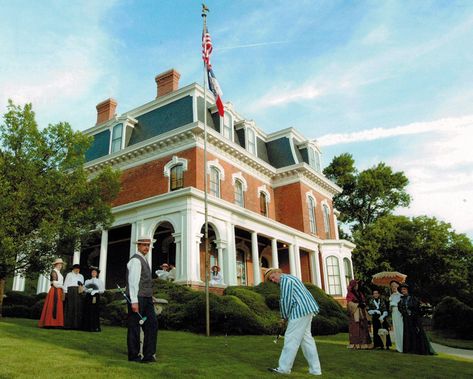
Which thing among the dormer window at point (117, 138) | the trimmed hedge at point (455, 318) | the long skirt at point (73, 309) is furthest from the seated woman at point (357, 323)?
the dormer window at point (117, 138)

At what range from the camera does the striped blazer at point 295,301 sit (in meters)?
6.16

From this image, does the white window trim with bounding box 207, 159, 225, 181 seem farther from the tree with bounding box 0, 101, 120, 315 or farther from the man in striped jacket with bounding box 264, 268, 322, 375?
the man in striped jacket with bounding box 264, 268, 322, 375

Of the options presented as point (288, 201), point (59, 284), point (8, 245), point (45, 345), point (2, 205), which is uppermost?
point (288, 201)

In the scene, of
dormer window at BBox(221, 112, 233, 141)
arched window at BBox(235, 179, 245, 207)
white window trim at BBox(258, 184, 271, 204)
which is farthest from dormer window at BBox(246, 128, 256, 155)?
arched window at BBox(235, 179, 245, 207)

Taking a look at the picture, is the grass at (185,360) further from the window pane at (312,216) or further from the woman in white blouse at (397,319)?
the window pane at (312,216)

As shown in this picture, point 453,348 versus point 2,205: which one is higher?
point 2,205

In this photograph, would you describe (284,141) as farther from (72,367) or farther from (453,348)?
(72,367)

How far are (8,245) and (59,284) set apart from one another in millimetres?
2347

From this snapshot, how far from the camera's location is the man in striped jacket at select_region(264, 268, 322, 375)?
6000 millimetres

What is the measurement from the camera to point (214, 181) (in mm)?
22016

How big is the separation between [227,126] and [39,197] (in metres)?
13.2

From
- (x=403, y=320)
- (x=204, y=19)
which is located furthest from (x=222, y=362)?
(x=204, y=19)

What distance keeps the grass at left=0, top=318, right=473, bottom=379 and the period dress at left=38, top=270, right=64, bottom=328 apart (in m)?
1.16

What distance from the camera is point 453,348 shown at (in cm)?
1231
